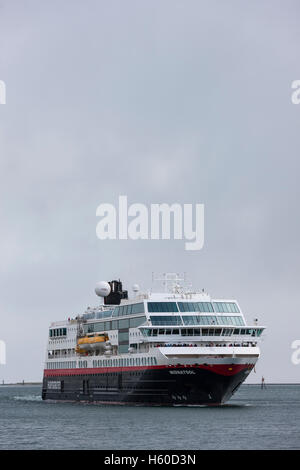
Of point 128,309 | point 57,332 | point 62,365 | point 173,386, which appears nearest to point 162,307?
point 128,309

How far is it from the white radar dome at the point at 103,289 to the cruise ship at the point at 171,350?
5.93 m

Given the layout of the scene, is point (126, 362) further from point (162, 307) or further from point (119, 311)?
point (162, 307)

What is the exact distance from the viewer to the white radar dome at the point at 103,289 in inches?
4562

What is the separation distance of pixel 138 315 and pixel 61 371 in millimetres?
27032

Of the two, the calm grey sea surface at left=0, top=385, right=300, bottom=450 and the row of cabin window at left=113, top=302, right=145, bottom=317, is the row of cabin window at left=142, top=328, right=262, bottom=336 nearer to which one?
the row of cabin window at left=113, top=302, right=145, bottom=317

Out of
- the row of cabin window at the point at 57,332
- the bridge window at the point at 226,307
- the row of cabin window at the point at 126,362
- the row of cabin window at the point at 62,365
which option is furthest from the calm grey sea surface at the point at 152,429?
the row of cabin window at the point at 57,332

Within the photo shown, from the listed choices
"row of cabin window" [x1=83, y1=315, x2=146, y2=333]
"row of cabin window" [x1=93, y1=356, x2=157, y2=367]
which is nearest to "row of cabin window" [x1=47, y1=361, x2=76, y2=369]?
"row of cabin window" [x1=83, y1=315, x2=146, y2=333]

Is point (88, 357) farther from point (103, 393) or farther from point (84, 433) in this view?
point (84, 433)

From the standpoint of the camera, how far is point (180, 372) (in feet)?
296

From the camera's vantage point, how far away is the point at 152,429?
7175 centimetres

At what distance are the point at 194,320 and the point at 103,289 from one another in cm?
2419

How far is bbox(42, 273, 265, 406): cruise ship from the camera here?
297ft
